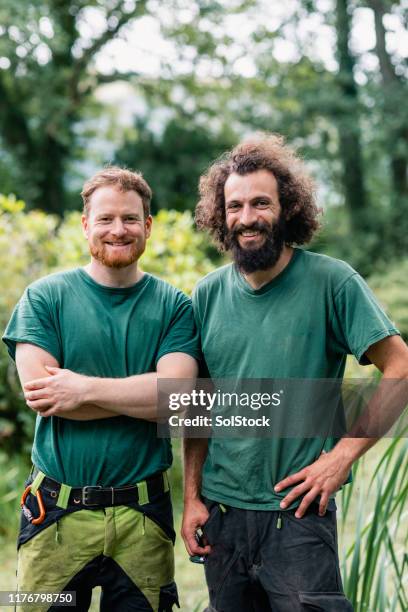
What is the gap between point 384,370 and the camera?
247 cm

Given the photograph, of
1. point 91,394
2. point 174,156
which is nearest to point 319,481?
point 91,394

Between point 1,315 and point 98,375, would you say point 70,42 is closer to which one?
point 1,315

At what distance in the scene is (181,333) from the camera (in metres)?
2.75

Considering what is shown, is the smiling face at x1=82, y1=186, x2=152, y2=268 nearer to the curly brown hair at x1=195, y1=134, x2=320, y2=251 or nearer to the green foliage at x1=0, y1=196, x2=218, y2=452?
the curly brown hair at x1=195, y1=134, x2=320, y2=251

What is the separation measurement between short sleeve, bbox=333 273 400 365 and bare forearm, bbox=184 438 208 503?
70cm

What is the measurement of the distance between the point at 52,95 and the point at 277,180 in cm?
1489

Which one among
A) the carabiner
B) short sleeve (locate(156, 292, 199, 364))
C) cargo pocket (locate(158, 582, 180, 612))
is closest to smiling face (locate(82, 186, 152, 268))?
short sleeve (locate(156, 292, 199, 364))

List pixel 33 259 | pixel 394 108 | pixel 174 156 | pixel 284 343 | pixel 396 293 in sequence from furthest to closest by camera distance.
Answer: pixel 174 156 → pixel 394 108 → pixel 396 293 → pixel 33 259 → pixel 284 343

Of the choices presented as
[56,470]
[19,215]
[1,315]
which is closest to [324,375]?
[56,470]

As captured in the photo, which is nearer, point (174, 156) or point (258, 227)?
point (258, 227)

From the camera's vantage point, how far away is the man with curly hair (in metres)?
2.46

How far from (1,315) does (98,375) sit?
3.44 metres

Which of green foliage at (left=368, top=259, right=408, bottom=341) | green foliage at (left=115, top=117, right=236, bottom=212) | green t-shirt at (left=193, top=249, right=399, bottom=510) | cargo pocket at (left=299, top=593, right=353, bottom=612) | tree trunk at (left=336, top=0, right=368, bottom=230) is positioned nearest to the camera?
cargo pocket at (left=299, top=593, right=353, bottom=612)

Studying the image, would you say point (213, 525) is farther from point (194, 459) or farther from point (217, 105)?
point (217, 105)
